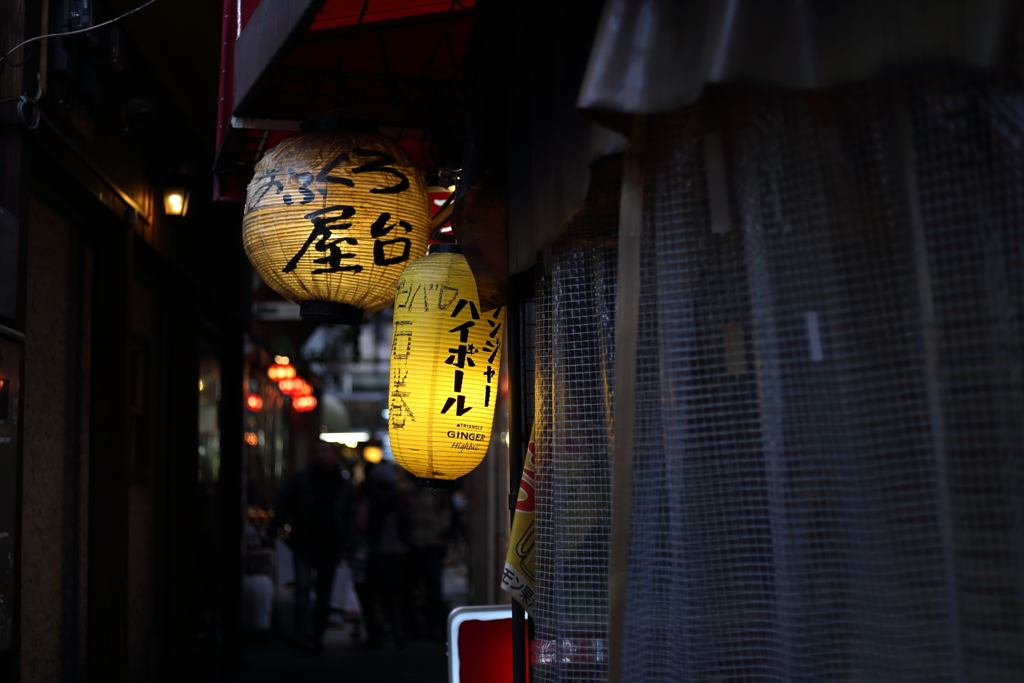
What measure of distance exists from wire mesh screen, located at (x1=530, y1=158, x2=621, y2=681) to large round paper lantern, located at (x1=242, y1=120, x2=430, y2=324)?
1.46m

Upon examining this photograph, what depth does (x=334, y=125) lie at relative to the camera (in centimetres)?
380

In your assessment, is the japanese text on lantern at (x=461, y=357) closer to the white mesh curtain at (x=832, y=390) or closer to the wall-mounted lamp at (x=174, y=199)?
the white mesh curtain at (x=832, y=390)

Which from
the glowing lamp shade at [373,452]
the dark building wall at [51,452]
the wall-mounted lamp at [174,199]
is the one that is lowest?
the glowing lamp shade at [373,452]

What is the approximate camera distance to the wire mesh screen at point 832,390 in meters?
1.57

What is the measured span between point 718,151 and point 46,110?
3948 mm

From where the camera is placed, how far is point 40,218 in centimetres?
501

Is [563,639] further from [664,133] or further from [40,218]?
[40,218]

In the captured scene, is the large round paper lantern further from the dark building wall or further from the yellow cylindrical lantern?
the dark building wall

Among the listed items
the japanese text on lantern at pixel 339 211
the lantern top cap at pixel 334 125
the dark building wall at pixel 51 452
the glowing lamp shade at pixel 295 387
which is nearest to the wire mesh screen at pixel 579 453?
the japanese text on lantern at pixel 339 211

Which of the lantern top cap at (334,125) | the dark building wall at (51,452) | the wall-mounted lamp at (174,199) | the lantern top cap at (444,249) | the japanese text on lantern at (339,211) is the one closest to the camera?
the lantern top cap at (444,249)

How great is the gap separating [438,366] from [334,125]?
4.37ft

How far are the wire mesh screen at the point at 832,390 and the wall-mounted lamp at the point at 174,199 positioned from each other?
19.9ft

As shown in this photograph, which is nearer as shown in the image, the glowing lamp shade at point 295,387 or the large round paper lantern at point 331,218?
the large round paper lantern at point 331,218

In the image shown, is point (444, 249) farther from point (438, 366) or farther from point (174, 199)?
point (174, 199)
